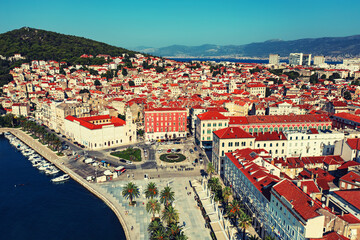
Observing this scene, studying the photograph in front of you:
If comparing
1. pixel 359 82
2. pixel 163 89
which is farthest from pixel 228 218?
pixel 359 82

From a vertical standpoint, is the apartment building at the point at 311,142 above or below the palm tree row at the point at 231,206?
above

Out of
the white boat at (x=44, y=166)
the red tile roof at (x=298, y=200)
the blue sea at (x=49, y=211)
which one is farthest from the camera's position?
the white boat at (x=44, y=166)

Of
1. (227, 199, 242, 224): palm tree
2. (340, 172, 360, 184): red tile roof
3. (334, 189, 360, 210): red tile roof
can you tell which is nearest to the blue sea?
(227, 199, 242, 224): palm tree

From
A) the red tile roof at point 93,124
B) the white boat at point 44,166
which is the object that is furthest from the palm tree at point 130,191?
the red tile roof at point 93,124

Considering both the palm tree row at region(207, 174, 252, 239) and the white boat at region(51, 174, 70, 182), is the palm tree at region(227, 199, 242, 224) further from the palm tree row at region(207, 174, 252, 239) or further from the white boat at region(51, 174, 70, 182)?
the white boat at region(51, 174, 70, 182)

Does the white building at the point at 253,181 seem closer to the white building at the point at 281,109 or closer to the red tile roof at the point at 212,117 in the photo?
the red tile roof at the point at 212,117

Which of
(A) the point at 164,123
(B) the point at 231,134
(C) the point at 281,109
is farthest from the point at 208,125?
(C) the point at 281,109

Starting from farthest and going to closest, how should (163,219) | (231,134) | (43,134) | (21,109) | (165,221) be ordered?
(21,109) < (43,134) < (231,134) < (165,221) < (163,219)

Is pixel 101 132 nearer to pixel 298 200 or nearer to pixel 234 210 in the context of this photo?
pixel 234 210
